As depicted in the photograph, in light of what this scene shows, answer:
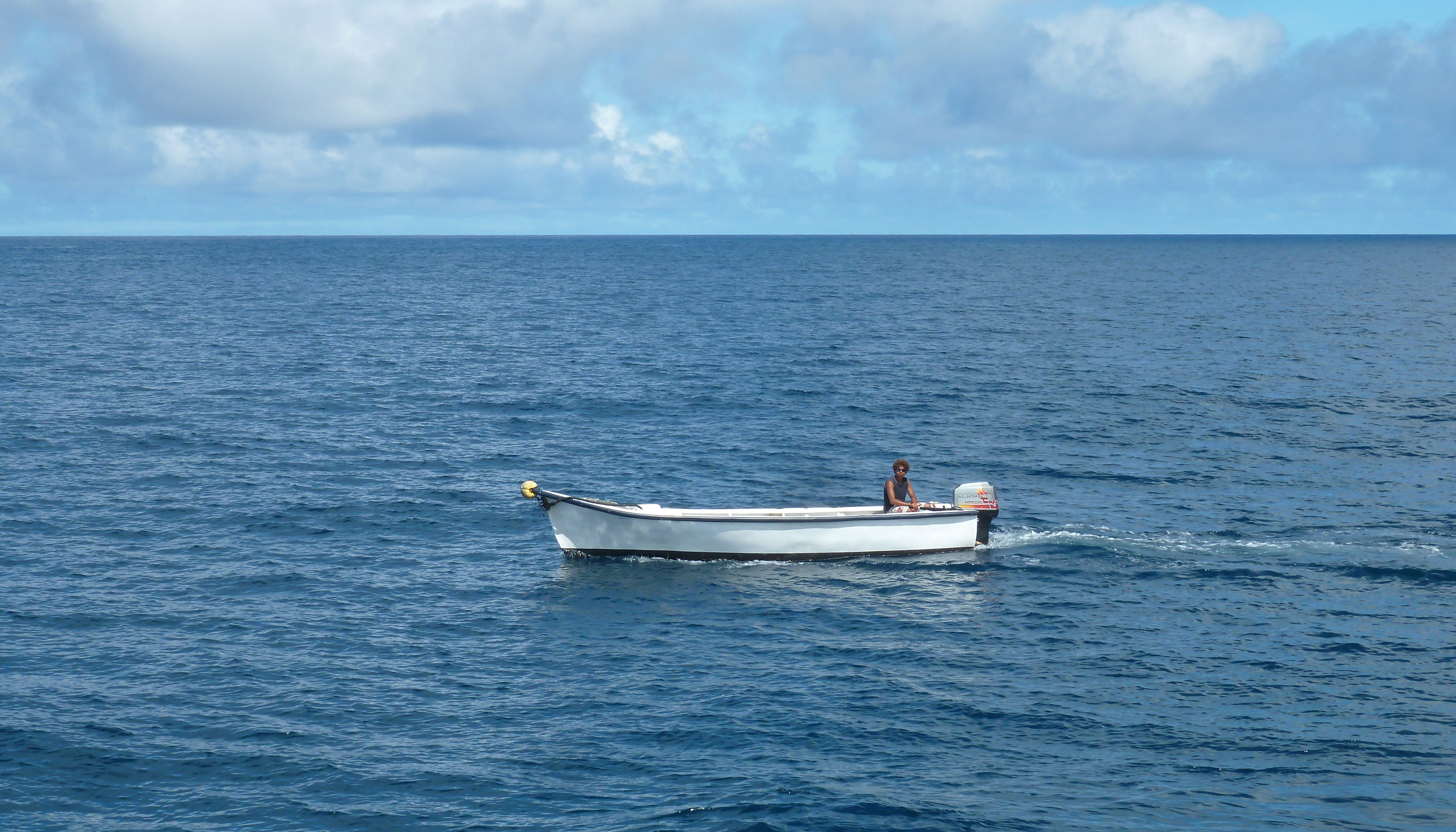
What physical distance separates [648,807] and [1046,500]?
26.5 m

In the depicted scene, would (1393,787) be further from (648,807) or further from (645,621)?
(645,621)

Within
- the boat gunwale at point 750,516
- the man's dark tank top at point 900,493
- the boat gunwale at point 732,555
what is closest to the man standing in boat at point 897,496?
the man's dark tank top at point 900,493

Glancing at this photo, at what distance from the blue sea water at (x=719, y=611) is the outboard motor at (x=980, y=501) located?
147 centimetres

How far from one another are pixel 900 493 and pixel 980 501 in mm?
2640

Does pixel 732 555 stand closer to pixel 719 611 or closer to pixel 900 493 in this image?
pixel 719 611

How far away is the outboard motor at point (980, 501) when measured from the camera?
37.8m

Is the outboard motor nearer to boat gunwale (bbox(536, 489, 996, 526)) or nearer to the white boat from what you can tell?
the white boat

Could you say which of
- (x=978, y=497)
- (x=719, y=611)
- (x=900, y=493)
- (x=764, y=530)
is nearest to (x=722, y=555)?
(x=764, y=530)

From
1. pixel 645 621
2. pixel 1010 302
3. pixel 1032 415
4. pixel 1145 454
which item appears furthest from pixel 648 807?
pixel 1010 302

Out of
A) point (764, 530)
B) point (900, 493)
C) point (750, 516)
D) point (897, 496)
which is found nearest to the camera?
point (750, 516)

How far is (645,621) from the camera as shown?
1261 inches

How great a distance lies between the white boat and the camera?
36.8 meters

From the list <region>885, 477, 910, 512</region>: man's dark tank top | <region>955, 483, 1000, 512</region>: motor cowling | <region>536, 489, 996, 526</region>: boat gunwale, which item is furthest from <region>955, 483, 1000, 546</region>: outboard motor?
<region>885, 477, 910, 512</region>: man's dark tank top

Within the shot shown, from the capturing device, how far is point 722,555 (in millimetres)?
37531
